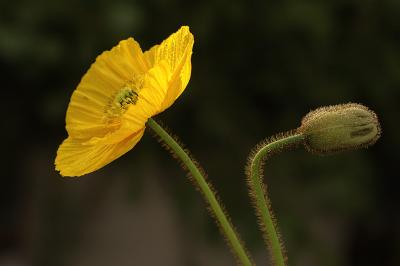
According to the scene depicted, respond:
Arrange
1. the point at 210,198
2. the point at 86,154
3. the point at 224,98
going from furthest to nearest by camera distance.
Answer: the point at 224,98 < the point at 86,154 < the point at 210,198

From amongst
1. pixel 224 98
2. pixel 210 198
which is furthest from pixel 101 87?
pixel 224 98

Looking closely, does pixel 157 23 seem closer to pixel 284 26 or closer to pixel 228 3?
pixel 228 3

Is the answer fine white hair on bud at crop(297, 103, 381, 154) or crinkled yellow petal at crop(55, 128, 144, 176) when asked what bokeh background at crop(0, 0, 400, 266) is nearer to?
crinkled yellow petal at crop(55, 128, 144, 176)

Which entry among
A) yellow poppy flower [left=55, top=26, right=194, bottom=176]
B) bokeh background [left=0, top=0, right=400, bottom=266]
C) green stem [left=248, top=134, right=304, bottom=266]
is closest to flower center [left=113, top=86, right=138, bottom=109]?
yellow poppy flower [left=55, top=26, right=194, bottom=176]

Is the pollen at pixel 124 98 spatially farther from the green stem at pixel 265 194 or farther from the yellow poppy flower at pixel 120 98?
the green stem at pixel 265 194

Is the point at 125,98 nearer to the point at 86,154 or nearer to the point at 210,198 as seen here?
the point at 86,154

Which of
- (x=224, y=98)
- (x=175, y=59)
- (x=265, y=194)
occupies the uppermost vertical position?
(x=175, y=59)
